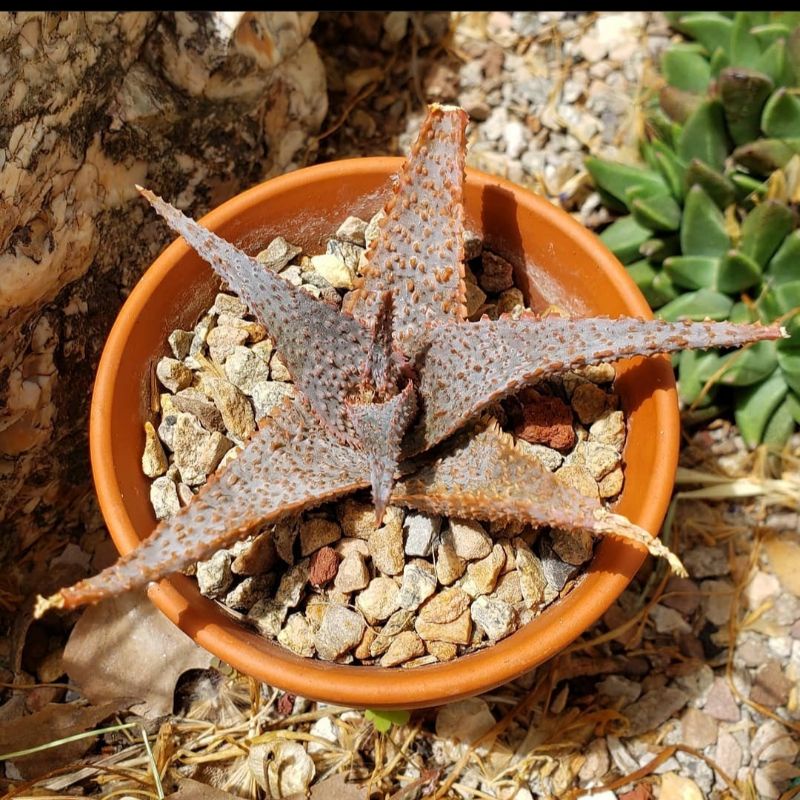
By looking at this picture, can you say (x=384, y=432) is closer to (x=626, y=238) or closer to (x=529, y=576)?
(x=529, y=576)

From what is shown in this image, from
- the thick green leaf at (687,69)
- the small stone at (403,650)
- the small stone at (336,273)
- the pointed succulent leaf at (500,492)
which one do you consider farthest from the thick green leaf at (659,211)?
the small stone at (403,650)

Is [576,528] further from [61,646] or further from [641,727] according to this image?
[61,646]

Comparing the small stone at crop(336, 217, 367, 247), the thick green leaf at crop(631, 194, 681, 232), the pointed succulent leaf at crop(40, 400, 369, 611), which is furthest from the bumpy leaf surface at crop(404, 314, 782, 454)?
the thick green leaf at crop(631, 194, 681, 232)

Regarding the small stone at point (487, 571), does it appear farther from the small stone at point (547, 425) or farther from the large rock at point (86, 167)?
the large rock at point (86, 167)

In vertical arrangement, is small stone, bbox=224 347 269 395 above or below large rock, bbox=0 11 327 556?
below

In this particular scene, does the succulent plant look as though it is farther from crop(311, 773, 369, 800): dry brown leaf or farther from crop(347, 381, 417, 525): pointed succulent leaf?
crop(311, 773, 369, 800): dry brown leaf
